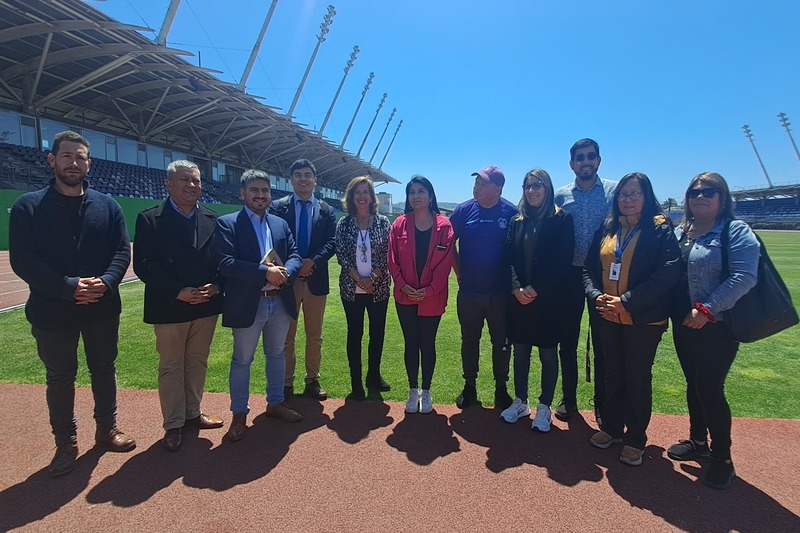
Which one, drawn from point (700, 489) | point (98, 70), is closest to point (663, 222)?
point (700, 489)

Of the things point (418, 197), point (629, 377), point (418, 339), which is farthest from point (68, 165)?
point (629, 377)

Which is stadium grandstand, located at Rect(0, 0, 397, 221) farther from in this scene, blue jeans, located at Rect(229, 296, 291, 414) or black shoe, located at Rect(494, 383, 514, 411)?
black shoe, located at Rect(494, 383, 514, 411)

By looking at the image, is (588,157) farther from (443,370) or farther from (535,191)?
(443,370)

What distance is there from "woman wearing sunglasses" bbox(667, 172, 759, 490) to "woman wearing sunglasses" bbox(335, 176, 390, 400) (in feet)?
8.06

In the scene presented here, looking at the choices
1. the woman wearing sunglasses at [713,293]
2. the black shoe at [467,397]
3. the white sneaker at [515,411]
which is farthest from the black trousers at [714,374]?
the black shoe at [467,397]

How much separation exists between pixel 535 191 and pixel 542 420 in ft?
6.37

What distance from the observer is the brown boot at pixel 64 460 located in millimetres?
2738

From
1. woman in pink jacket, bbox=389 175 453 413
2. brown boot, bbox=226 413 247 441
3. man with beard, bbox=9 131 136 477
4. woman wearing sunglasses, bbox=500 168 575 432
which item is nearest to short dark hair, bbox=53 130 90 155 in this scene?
man with beard, bbox=9 131 136 477

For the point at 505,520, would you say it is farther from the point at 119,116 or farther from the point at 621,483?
the point at 119,116

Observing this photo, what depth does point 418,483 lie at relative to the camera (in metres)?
2.70

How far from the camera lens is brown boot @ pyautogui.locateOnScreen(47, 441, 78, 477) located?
8.98 ft

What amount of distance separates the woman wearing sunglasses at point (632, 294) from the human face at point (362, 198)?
206 centimetres

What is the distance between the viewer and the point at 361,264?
13.0ft

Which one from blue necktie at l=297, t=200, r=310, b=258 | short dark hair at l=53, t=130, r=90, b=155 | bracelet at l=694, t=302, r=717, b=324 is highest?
short dark hair at l=53, t=130, r=90, b=155
